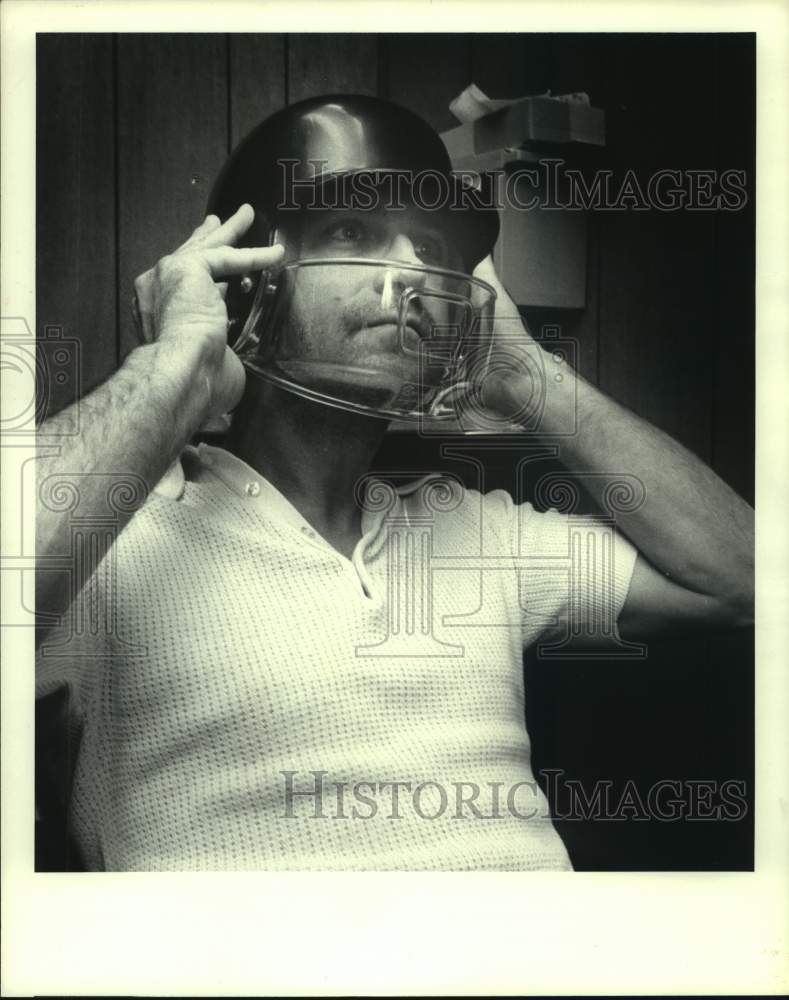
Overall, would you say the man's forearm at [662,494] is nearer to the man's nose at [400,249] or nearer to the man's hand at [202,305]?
the man's nose at [400,249]

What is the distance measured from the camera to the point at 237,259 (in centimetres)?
107

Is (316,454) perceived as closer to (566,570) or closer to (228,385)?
(228,385)

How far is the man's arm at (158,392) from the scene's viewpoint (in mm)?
1020

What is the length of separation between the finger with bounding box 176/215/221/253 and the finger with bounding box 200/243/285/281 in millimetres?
20

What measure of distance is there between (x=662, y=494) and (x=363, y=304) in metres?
0.36

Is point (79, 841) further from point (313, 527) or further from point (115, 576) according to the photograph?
point (313, 527)

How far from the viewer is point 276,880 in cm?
105

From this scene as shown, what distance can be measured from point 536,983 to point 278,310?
0.69 metres

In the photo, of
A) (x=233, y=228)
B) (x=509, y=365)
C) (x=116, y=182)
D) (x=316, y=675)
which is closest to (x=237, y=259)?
(x=233, y=228)

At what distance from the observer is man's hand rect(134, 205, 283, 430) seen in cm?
104

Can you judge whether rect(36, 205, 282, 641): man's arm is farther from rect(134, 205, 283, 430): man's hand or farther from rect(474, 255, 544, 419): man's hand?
rect(474, 255, 544, 419): man's hand

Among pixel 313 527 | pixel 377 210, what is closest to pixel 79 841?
pixel 313 527

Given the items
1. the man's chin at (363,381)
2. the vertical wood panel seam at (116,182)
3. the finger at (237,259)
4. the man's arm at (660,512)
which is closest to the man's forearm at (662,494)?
the man's arm at (660,512)

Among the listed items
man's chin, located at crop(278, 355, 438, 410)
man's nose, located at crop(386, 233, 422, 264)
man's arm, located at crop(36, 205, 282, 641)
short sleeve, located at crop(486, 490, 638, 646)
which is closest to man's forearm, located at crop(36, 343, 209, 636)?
man's arm, located at crop(36, 205, 282, 641)
